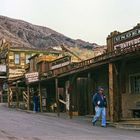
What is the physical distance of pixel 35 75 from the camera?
120ft

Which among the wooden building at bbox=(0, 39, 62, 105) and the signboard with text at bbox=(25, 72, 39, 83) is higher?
the wooden building at bbox=(0, 39, 62, 105)

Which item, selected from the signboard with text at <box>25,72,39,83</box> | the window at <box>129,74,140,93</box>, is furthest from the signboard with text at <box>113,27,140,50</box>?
→ the signboard with text at <box>25,72,39,83</box>

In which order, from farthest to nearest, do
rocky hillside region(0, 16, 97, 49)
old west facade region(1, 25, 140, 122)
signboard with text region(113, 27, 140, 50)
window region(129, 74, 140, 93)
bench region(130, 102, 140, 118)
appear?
rocky hillside region(0, 16, 97, 49), window region(129, 74, 140, 93), bench region(130, 102, 140, 118), signboard with text region(113, 27, 140, 50), old west facade region(1, 25, 140, 122)

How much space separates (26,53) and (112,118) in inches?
1355

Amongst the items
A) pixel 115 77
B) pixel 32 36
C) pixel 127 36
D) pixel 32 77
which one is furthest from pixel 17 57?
pixel 32 36

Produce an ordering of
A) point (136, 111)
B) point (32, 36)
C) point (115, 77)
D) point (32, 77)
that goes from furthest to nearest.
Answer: point (32, 36) < point (32, 77) < point (136, 111) < point (115, 77)

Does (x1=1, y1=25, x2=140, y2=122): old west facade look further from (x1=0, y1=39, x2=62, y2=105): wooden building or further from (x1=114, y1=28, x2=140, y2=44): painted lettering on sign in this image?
(x1=0, y1=39, x2=62, y2=105): wooden building

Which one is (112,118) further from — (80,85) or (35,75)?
→ (35,75)

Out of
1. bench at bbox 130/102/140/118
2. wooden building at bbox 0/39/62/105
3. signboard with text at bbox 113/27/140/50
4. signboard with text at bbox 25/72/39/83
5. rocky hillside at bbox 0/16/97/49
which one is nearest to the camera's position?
signboard with text at bbox 113/27/140/50

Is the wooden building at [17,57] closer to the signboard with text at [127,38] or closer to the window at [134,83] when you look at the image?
the window at [134,83]

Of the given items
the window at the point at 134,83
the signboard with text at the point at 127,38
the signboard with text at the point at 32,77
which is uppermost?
the signboard with text at the point at 127,38

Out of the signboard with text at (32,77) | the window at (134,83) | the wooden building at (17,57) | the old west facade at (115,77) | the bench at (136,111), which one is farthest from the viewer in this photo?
the wooden building at (17,57)

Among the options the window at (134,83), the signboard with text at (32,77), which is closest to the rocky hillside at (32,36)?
the signboard with text at (32,77)

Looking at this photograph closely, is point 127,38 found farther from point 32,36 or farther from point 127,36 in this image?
point 32,36
